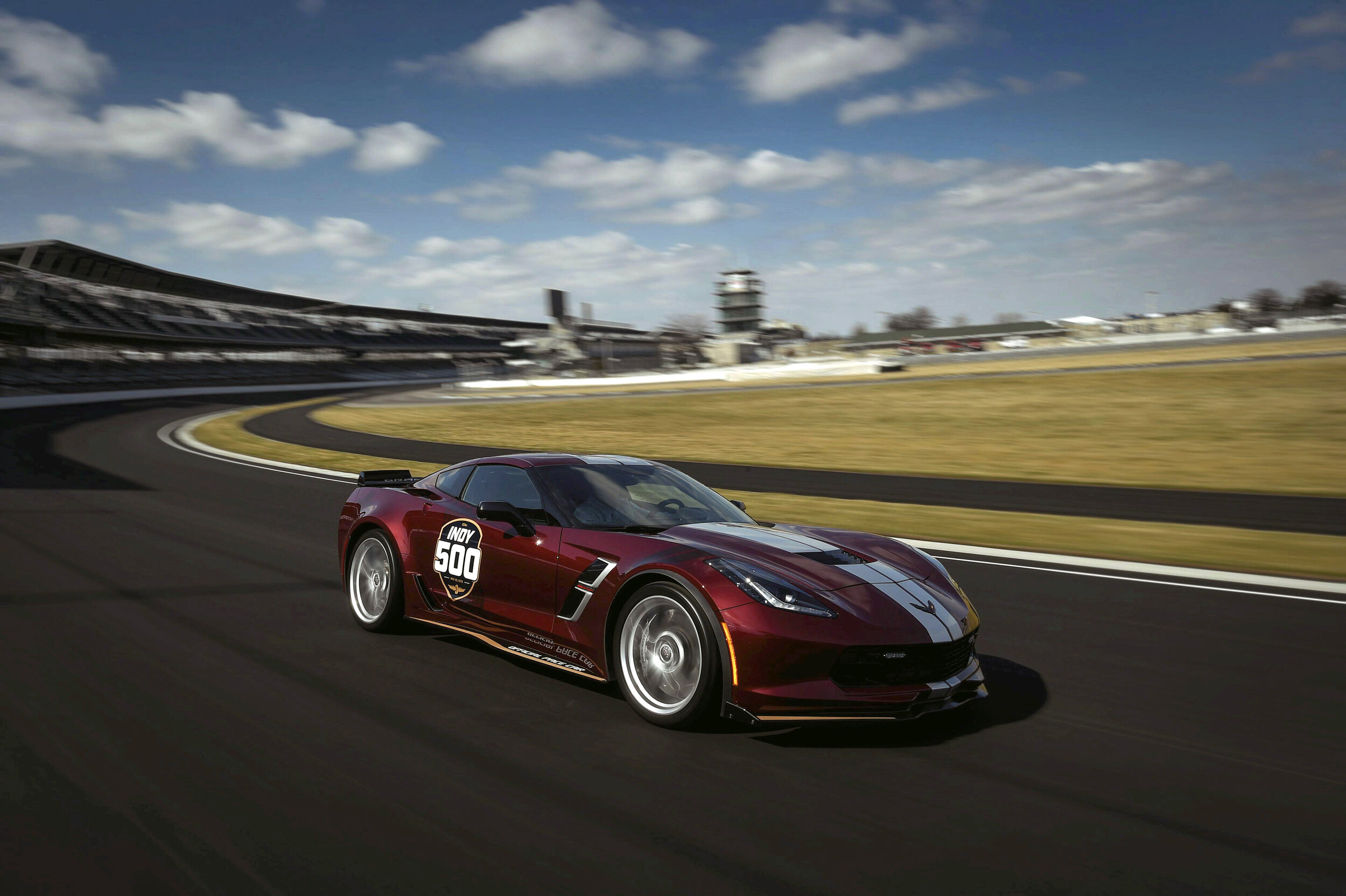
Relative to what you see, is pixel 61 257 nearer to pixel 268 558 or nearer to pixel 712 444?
pixel 712 444

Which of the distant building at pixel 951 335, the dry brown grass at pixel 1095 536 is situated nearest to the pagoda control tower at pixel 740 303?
the distant building at pixel 951 335

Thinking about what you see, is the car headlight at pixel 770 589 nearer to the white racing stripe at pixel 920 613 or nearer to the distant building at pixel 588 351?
the white racing stripe at pixel 920 613

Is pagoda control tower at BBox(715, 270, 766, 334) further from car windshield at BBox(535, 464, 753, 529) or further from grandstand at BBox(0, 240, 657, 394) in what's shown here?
car windshield at BBox(535, 464, 753, 529)

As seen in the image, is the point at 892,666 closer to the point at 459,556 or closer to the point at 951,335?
the point at 459,556

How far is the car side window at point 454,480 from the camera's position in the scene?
593cm

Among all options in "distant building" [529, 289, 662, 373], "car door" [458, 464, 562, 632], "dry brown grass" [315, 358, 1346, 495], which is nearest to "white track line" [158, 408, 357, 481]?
"dry brown grass" [315, 358, 1346, 495]

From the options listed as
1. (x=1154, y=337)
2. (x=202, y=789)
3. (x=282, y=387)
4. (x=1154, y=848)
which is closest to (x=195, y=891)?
(x=202, y=789)

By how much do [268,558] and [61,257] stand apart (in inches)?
3662

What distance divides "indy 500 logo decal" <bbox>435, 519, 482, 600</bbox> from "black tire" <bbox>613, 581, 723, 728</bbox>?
119cm

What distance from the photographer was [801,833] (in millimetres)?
3264

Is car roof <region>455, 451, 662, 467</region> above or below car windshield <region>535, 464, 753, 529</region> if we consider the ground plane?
above

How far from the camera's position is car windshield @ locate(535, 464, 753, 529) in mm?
5086

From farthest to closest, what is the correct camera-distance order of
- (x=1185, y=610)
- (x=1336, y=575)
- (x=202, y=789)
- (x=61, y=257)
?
(x=61, y=257)
(x=1336, y=575)
(x=1185, y=610)
(x=202, y=789)

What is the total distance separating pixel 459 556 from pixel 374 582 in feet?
3.37
